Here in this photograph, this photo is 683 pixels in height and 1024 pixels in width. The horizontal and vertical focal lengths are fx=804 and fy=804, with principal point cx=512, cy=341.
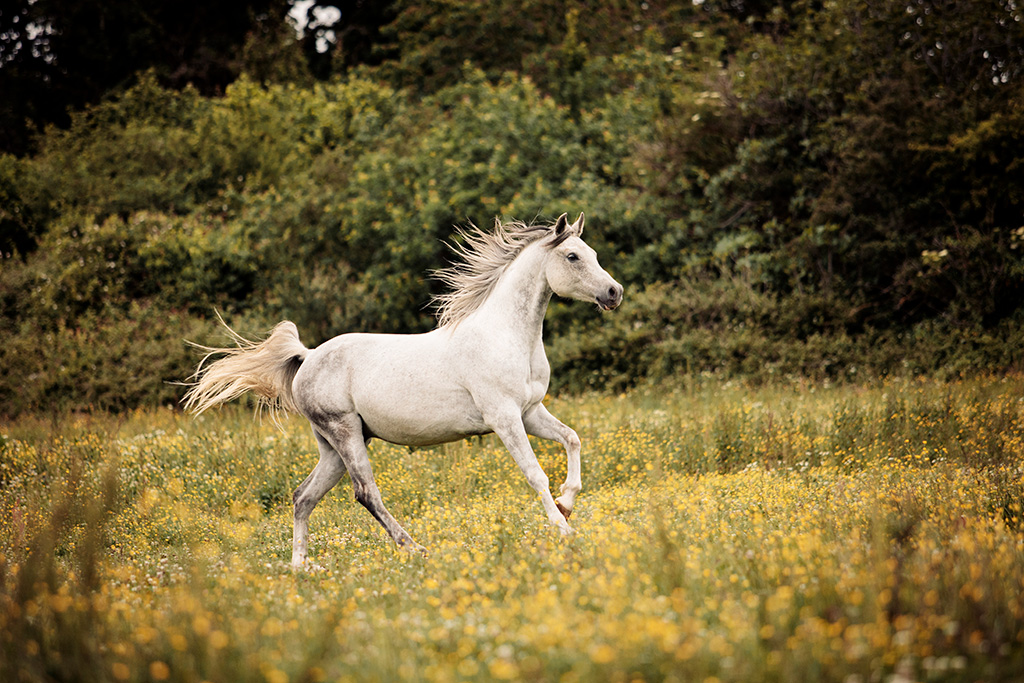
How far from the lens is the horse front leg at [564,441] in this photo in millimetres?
5773

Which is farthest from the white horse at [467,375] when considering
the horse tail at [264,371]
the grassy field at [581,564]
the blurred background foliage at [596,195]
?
the blurred background foliage at [596,195]

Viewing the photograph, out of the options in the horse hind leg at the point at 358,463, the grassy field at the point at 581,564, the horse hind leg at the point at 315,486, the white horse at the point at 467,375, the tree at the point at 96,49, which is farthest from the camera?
the tree at the point at 96,49

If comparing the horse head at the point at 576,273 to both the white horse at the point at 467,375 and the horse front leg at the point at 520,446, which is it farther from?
the horse front leg at the point at 520,446

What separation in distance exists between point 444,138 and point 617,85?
5674 mm

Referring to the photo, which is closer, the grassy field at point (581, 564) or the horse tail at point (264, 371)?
the grassy field at point (581, 564)

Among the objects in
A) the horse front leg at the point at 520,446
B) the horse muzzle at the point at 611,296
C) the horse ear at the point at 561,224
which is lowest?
the horse front leg at the point at 520,446

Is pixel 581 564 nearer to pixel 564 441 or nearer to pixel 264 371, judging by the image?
pixel 564 441

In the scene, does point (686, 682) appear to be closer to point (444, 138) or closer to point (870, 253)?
point (870, 253)

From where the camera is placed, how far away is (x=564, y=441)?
6125mm

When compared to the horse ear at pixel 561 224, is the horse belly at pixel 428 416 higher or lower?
lower

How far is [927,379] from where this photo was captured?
40.1ft

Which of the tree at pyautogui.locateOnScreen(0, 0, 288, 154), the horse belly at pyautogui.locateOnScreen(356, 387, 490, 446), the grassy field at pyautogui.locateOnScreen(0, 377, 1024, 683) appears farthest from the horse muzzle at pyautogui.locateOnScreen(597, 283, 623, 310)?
the tree at pyautogui.locateOnScreen(0, 0, 288, 154)

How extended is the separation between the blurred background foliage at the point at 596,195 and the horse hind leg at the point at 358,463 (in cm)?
892

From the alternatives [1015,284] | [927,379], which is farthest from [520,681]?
[1015,284]
